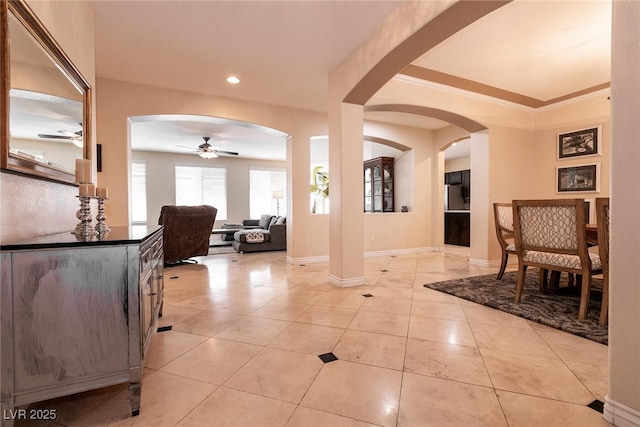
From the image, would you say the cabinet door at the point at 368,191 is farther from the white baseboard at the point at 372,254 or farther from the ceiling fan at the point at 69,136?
the ceiling fan at the point at 69,136

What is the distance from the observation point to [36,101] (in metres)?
1.54

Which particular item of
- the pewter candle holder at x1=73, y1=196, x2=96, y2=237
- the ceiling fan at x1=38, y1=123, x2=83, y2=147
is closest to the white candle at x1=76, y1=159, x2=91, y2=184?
the pewter candle holder at x1=73, y1=196, x2=96, y2=237

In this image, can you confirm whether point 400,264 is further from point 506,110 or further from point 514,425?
point 514,425

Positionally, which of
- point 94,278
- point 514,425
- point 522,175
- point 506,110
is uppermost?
point 506,110

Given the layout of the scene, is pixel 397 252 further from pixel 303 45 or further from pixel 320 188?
pixel 303 45

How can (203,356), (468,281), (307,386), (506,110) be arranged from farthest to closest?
(506,110) → (468,281) → (203,356) → (307,386)

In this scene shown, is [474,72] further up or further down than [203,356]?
further up

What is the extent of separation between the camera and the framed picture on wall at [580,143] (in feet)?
13.6

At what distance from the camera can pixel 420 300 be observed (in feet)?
9.32

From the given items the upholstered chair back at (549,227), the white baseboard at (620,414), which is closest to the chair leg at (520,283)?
the upholstered chair back at (549,227)

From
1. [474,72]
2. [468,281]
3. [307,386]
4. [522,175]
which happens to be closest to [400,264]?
[468,281]

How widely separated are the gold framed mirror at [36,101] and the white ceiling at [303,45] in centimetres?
102

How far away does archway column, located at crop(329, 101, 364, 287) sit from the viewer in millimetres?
3297

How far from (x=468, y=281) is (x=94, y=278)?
3.70 m
